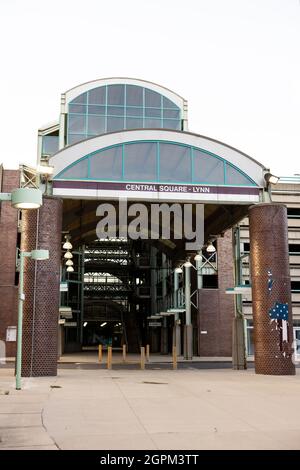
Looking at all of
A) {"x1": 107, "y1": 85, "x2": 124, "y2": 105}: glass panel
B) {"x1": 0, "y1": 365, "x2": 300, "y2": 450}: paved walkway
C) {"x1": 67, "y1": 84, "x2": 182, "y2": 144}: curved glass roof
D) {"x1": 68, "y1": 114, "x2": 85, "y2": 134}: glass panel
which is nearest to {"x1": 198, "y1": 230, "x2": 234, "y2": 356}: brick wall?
{"x1": 67, "y1": 84, "x2": 182, "y2": 144}: curved glass roof

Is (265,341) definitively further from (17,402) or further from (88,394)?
(17,402)

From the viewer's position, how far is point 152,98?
3909cm

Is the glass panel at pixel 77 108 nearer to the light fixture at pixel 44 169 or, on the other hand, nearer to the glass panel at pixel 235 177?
the glass panel at pixel 235 177

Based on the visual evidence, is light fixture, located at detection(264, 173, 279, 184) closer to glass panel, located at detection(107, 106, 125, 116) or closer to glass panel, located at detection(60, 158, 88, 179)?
glass panel, located at detection(60, 158, 88, 179)

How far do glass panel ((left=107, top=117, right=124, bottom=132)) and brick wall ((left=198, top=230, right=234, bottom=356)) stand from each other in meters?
13.3

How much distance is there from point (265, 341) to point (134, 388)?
8.08 m

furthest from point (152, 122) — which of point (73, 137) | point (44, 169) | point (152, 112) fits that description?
point (44, 169)

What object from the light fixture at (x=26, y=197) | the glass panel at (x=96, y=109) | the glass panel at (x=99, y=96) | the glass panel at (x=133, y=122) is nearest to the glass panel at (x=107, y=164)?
the light fixture at (x=26, y=197)

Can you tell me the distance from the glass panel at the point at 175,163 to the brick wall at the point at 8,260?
67.1ft

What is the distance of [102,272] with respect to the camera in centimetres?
6800

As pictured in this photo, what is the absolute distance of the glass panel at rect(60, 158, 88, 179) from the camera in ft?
74.3

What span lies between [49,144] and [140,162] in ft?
60.7

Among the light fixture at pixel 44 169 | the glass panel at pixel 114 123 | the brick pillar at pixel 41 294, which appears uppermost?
the glass panel at pixel 114 123

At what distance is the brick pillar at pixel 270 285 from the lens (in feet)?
72.0
